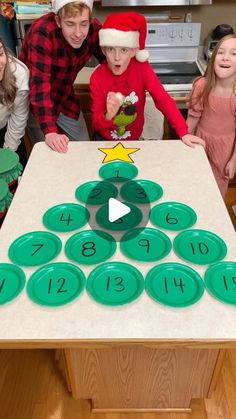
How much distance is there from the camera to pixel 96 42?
1.79 m

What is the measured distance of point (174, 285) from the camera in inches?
36.4

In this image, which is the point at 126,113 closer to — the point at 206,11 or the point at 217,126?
the point at 217,126

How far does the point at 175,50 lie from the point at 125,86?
1.12 m

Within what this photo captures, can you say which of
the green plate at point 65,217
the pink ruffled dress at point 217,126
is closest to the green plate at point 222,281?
the green plate at point 65,217

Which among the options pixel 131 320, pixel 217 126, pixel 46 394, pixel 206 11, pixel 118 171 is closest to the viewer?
pixel 131 320

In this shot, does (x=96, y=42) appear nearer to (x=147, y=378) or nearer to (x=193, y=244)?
(x=193, y=244)

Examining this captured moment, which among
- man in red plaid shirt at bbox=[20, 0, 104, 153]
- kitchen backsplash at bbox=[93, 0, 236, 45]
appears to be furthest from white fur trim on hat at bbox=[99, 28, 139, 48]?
kitchen backsplash at bbox=[93, 0, 236, 45]

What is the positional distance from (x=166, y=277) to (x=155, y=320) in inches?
4.9

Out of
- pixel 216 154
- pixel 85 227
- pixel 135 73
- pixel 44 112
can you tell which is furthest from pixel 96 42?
pixel 85 227

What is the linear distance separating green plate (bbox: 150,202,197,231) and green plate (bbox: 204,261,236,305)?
0.17 metres

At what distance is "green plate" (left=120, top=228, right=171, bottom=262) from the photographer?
1.00 metres

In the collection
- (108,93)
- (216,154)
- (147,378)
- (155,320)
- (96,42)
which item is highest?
(96,42)

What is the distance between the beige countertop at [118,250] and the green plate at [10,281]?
2cm
